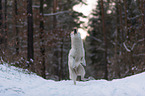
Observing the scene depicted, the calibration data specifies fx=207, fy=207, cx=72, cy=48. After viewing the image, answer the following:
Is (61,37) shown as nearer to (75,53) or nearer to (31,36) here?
(31,36)

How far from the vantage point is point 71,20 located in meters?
30.9

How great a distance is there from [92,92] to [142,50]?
14180 mm

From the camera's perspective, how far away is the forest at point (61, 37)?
13.8 meters

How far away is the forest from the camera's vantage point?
1382 centimetres

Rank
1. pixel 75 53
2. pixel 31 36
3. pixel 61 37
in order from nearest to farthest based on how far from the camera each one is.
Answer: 1. pixel 75 53
2. pixel 31 36
3. pixel 61 37

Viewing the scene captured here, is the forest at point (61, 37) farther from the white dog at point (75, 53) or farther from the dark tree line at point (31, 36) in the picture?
the white dog at point (75, 53)

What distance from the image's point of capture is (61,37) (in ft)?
57.9

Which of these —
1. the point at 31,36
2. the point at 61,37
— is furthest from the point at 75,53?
the point at 61,37

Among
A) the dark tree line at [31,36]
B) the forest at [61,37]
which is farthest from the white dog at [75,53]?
the forest at [61,37]

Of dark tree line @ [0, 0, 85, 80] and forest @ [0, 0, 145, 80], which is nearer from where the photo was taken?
dark tree line @ [0, 0, 85, 80]

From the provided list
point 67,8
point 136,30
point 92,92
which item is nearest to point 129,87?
point 92,92

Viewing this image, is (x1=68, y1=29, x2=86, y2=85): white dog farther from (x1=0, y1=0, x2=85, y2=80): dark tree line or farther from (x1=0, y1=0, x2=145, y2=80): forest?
(x1=0, y1=0, x2=145, y2=80): forest

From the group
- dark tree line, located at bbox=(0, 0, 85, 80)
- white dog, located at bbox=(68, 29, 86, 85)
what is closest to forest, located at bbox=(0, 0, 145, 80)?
dark tree line, located at bbox=(0, 0, 85, 80)

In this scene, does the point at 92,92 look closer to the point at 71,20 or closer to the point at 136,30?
the point at 136,30
